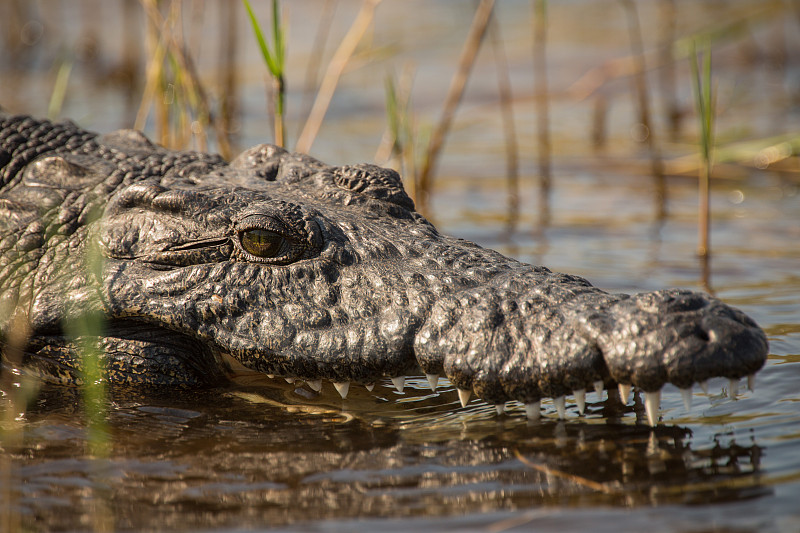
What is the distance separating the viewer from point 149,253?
138 inches

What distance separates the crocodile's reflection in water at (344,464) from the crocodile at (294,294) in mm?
169

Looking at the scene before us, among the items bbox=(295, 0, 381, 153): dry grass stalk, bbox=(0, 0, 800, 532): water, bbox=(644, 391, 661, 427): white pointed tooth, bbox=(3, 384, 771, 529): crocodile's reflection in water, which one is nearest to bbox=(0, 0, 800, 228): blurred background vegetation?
bbox=(295, 0, 381, 153): dry grass stalk

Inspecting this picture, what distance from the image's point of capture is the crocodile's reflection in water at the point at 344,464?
2520 millimetres

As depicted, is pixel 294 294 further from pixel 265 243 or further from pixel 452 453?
pixel 452 453

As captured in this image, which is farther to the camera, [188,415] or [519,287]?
[188,415]

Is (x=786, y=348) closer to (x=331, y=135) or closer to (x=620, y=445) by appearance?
(x=620, y=445)

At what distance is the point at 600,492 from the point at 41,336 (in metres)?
2.40

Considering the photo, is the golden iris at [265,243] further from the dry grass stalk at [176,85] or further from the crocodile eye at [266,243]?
the dry grass stalk at [176,85]

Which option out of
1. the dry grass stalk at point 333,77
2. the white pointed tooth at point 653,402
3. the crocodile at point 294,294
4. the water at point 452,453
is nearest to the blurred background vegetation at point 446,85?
the dry grass stalk at point 333,77

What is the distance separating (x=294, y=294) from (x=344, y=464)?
2.31ft

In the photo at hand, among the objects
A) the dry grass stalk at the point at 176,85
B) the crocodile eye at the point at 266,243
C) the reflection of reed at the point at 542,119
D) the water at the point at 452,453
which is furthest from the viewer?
the reflection of reed at the point at 542,119

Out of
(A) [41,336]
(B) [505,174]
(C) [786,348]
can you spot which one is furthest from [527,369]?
(B) [505,174]

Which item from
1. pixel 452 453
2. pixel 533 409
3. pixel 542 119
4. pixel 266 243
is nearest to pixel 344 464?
pixel 452 453

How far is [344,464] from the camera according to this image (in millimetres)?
2830
